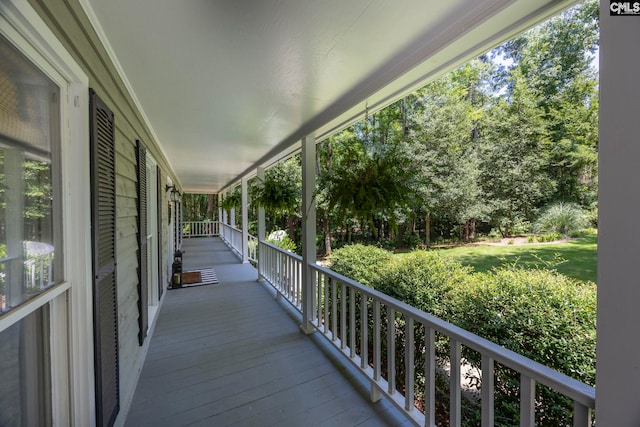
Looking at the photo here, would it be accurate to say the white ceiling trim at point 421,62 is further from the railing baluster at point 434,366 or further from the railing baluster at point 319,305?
the railing baluster at point 319,305

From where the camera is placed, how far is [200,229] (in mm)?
14922

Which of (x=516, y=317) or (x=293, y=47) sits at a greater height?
(x=293, y=47)

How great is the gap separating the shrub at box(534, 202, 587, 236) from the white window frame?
484 cm

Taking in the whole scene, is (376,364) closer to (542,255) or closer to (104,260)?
(104,260)

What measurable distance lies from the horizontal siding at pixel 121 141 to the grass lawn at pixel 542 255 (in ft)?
11.2

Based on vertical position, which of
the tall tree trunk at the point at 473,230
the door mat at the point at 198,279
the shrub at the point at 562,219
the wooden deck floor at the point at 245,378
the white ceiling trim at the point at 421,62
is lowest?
the wooden deck floor at the point at 245,378

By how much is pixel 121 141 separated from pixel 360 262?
9.25 ft

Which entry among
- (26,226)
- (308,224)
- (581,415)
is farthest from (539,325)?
(26,226)

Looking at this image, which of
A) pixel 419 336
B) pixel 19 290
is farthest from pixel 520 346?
pixel 19 290

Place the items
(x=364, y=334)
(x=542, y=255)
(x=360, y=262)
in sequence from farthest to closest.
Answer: (x=542, y=255)
(x=360, y=262)
(x=364, y=334)

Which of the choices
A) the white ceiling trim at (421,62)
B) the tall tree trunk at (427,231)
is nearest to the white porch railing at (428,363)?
the white ceiling trim at (421,62)

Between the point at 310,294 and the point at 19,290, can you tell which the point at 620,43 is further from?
the point at 310,294

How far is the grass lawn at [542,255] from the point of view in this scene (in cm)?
281

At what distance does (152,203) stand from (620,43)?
4086mm
